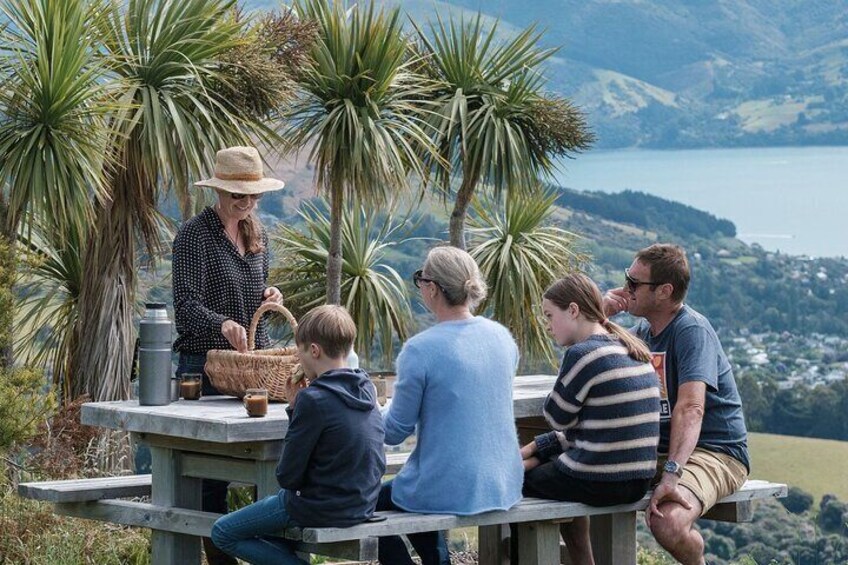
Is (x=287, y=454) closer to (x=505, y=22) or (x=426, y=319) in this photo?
(x=426, y=319)

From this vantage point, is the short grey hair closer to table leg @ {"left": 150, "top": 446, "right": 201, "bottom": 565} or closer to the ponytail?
the ponytail

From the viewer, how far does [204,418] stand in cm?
474

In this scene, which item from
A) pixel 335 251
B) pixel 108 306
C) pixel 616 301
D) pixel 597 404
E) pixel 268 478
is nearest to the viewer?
pixel 597 404

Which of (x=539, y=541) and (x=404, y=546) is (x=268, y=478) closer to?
(x=404, y=546)

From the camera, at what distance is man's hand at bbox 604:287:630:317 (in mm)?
5566

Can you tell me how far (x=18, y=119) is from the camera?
8.84 metres

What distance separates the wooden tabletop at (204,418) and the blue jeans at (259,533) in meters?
0.24

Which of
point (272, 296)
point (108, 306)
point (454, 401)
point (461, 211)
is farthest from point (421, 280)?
point (461, 211)

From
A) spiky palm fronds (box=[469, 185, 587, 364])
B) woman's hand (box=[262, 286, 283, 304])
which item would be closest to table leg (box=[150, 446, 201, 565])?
woman's hand (box=[262, 286, 283, 304])

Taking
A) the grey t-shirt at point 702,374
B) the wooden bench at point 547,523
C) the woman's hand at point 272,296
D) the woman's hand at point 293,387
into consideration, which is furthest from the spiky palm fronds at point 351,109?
the woman's hand at point 293,387

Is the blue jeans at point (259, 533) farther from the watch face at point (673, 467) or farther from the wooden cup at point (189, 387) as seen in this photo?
the watch face at point (673, 467)

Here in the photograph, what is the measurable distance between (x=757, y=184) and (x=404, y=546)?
140017 mm

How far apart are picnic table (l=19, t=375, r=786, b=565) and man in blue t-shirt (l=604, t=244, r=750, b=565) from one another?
20 cm

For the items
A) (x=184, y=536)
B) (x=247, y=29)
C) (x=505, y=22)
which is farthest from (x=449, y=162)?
(x=505, y=22)
